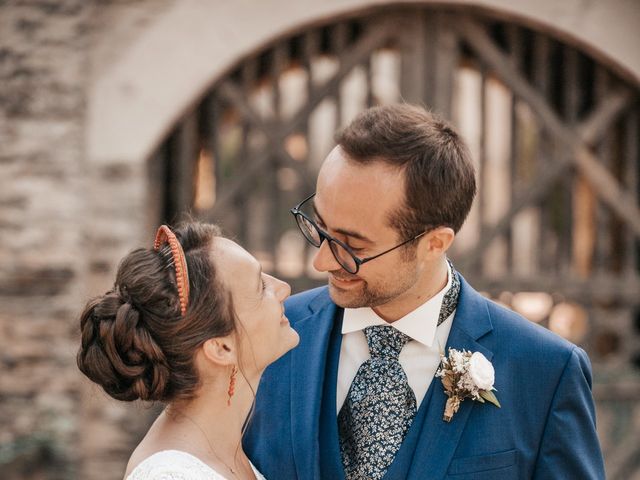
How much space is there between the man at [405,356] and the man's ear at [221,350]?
0.84 ft

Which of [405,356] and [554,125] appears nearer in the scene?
[405,356]

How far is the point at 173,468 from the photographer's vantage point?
2.02m

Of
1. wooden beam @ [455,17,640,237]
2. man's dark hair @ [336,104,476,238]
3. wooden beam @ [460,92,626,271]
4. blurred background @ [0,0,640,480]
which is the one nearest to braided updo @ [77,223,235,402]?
man's dark hair @ [336,104,476,238]

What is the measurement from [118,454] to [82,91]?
6.32 feet

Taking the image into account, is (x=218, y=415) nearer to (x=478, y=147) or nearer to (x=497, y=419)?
(x=497, y=419)

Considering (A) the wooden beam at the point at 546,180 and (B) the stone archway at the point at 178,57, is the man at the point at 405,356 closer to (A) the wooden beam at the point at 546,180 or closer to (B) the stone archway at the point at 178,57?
(B) the stone archway at the point at 178,57

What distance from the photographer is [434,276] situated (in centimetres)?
245

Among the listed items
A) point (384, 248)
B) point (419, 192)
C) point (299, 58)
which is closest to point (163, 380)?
point (384, 248)

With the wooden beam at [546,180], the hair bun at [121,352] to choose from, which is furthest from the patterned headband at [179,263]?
the wooden beam at [546,180]

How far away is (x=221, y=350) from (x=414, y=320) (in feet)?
1.70

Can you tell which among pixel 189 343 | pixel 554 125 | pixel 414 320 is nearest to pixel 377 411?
pixel 414 320

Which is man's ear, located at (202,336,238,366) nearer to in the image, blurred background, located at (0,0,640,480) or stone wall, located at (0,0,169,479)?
blurred background, located at (0,0,640,480)

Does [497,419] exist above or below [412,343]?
below

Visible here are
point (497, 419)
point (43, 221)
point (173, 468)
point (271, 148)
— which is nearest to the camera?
point (173, 468)
